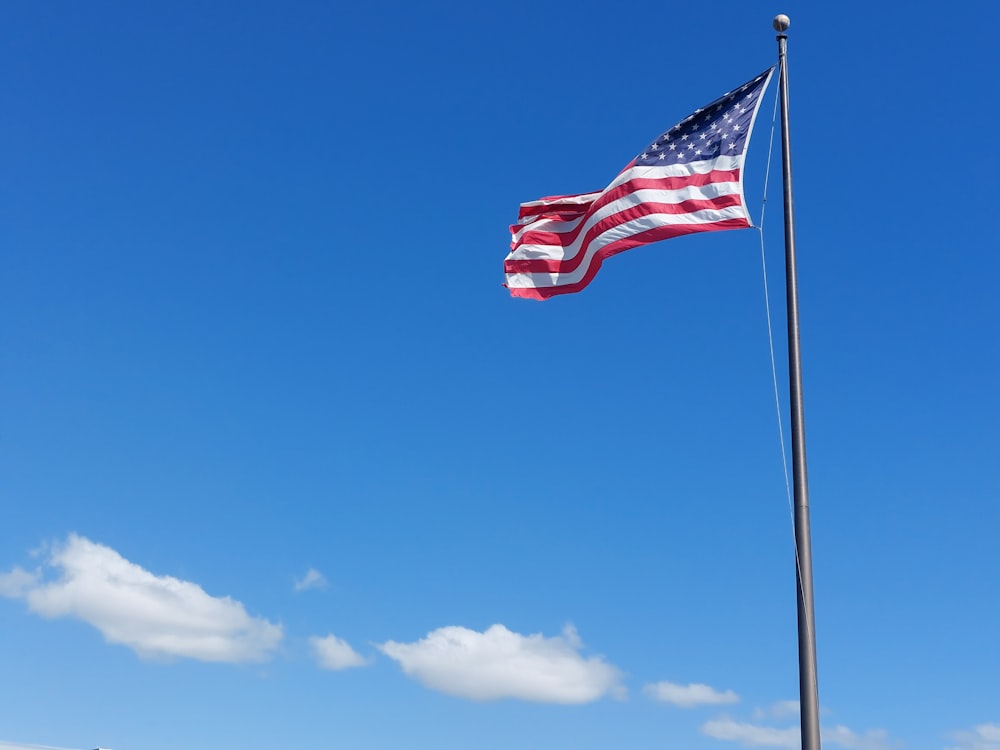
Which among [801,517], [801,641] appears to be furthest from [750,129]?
[801,641]

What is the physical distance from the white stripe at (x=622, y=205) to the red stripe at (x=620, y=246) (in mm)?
350

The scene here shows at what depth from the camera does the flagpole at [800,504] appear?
1734 centimetres

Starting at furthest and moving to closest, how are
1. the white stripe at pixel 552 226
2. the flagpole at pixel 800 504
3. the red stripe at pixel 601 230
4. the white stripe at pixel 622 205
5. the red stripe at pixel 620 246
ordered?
the white stripe at pixel 552 226 < the white stripe at pixel 622 205 < the red stripe at pixel 601 230 < the red stripe at pixel 620 246 < the flagpole at pixel 800 504

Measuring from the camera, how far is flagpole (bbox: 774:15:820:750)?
56.9 ft

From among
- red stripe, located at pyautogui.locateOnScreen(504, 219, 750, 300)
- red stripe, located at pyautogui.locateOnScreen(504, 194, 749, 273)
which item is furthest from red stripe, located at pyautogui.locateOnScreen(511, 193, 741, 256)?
red stripe, located at pyautogui.locateOnScreen(504, 219, 750, 300)

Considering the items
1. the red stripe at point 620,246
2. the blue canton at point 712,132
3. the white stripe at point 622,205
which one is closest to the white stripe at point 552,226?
the white stripe at point 622,205

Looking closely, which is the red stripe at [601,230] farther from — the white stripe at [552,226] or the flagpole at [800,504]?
the flagpole at [800,504]

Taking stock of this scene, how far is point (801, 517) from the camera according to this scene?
1864 centimetres

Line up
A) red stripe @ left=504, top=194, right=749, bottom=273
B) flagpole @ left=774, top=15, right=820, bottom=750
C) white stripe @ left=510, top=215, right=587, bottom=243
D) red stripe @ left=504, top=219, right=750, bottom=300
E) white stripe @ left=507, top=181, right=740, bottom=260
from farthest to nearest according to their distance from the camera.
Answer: white stripe @ left=510, top=215, right=587, bottom=243 → white stripe @ left=507, top=181, right=740, bottom=260 → red stripe @ left=504, top=194, right=749, bottom=273 → red stripe @ left=504, top=219, right=750, bottom=300 → flagpole @ left=774, top=15, right=820, bottom=750

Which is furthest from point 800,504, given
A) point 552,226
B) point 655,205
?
point 552,226

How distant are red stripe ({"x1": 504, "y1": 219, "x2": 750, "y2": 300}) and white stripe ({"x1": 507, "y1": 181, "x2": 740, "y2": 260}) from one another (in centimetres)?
35

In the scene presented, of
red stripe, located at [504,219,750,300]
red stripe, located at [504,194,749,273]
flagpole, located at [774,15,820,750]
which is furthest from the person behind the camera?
red stripe, located at [504,194,749,273]

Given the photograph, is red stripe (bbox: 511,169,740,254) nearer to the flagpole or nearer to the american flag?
the american flag

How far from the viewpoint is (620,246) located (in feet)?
81.2
